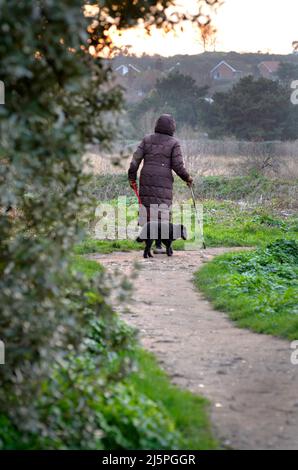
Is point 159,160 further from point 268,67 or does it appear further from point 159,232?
point 268,67

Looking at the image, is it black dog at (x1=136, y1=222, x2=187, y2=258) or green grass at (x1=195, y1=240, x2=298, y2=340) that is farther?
black dog at (x1=136, y1=222, x2=187, y2=258)

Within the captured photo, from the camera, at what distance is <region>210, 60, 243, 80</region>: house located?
69.9m

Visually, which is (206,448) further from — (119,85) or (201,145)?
(201,145)

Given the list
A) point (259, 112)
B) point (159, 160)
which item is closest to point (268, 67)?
point (259, 112)

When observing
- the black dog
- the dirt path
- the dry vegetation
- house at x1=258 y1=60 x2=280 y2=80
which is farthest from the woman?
house at x1=258 y1=60 x2=280 y2=80

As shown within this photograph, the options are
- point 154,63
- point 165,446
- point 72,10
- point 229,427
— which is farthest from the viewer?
point 154,63

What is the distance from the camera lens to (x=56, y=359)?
16.3 ft

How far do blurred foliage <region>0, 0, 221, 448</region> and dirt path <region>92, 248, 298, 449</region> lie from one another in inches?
37.2

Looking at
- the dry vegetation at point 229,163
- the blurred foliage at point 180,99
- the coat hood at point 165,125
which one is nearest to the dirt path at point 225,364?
the coat hood at point 165,125

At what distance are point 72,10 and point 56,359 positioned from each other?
2.06 meters

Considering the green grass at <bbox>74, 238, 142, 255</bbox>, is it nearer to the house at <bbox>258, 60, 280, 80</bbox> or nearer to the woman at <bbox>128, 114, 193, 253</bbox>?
the woman at <bbox>128, 114, 193, 253</bbox>

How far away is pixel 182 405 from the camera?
635 cm
